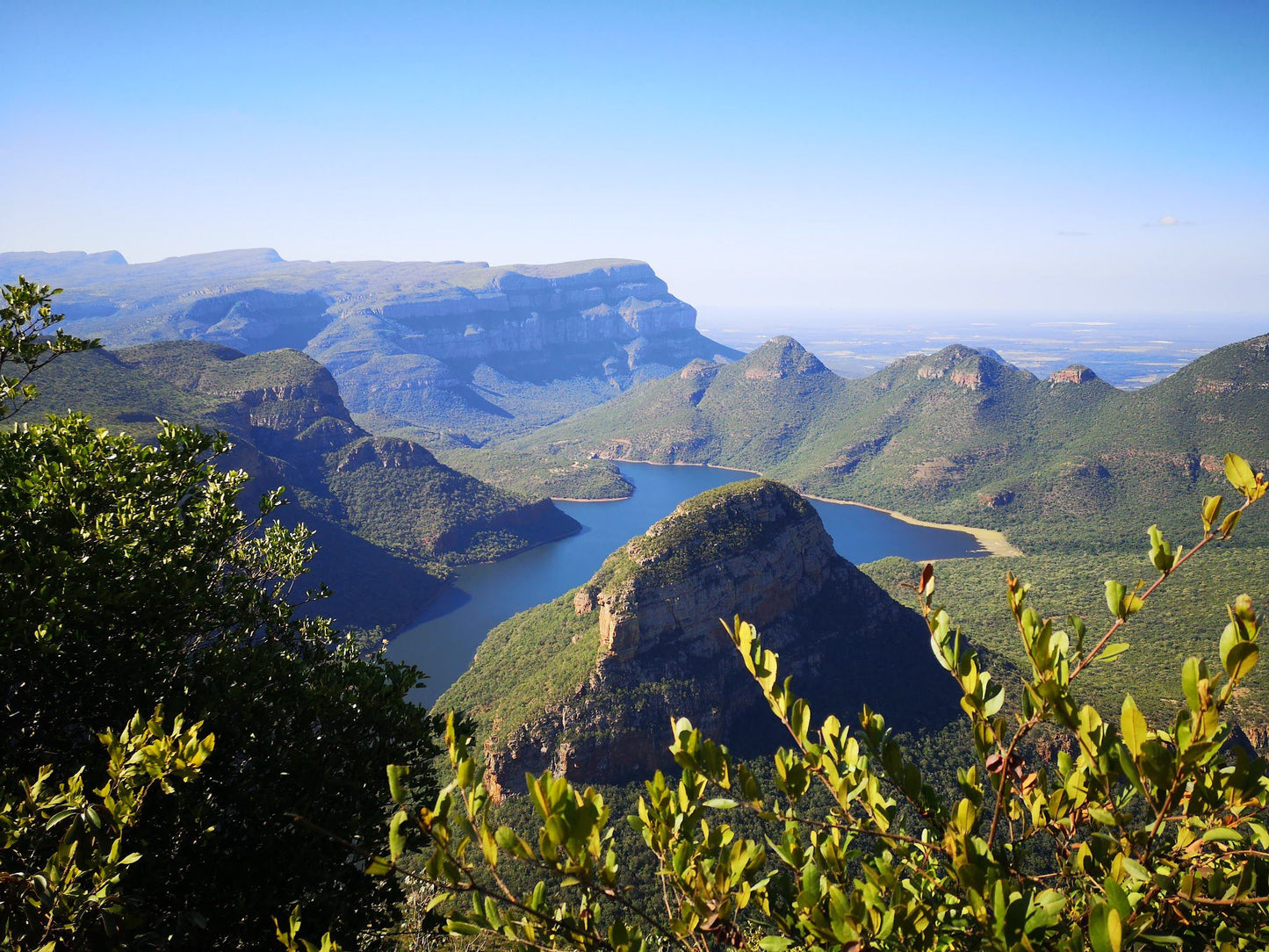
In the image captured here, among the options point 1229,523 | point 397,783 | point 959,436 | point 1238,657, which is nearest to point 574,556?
point 959,436

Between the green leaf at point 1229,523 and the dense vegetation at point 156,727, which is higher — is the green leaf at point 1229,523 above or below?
above

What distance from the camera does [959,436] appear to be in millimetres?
104750

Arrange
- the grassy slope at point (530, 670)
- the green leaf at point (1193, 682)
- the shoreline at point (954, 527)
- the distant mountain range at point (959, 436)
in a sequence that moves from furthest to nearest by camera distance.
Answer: the shoreline at point (954, 527) → the distant mountain range at point (959, 436) → the grassy slope at point (530, 670) → the green leaf at point (1193, 682)

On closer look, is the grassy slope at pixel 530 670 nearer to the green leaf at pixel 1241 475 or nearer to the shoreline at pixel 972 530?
the green leaf at pixel 1241 475

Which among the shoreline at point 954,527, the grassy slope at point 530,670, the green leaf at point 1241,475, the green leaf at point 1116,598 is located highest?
the green leaf at point 1241,475

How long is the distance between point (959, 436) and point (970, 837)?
113m

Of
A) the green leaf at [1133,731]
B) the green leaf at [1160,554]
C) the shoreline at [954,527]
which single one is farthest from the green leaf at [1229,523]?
the shoreline at [954,527]

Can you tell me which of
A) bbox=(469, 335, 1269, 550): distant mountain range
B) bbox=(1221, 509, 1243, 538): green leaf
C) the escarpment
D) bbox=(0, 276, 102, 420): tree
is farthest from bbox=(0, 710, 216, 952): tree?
bbox=(469, 335, 1269, 550): distant mountain range

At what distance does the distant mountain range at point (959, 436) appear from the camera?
78.2 metres

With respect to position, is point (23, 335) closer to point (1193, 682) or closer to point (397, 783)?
point (397, 783)

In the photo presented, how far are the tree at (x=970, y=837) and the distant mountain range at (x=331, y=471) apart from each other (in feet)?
190

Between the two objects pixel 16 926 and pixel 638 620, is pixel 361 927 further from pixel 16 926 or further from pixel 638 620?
pixel 638 620

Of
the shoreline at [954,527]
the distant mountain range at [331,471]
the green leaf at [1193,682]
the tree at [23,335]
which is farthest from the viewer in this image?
the shoreline at [954,527]

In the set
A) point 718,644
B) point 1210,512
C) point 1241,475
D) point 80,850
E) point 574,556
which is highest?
point 1241,475
